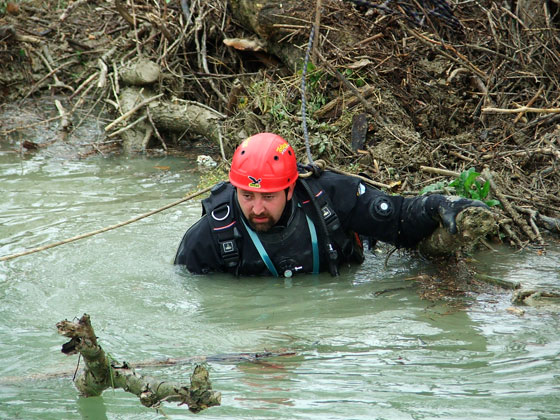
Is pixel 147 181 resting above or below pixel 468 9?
below

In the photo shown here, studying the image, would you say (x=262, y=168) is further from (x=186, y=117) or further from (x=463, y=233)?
(x=186, y=117)

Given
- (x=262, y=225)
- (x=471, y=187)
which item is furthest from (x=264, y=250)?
(x=471, y=187)

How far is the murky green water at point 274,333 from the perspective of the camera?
3244mm

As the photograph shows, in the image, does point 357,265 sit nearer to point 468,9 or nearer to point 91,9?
point 468,9

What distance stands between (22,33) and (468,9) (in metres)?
6.88

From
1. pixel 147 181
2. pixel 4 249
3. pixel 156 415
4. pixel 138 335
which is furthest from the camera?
pixel 147 181

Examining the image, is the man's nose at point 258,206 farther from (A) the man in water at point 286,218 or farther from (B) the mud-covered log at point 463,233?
(B) the mud-covered log at point 463,233

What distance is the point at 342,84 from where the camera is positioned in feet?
25.6

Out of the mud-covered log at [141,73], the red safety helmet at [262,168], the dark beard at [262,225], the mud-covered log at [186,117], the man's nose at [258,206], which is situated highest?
the mud-covered log at [141,73]

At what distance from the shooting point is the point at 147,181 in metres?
8.18

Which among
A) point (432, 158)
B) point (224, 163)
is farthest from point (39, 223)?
point (432, 158)

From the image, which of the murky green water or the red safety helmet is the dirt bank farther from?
the murky green water

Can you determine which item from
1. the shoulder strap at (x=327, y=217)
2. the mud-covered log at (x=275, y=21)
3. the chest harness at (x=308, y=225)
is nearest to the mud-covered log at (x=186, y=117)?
the mud-covered log at (x=275, y=21)

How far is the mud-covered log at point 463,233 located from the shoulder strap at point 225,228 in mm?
1382
